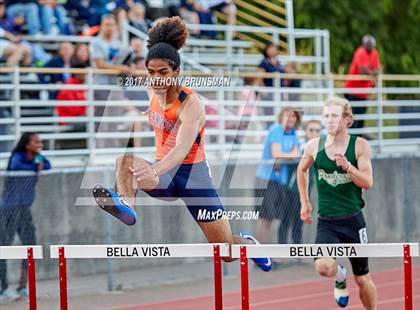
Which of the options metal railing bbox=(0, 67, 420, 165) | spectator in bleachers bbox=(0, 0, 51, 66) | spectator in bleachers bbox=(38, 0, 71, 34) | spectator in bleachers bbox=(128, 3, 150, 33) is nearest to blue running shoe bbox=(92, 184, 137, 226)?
metal railing bbox=(0, 67, 420, 165)

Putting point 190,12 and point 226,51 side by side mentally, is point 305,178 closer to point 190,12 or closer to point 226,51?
point 226,51

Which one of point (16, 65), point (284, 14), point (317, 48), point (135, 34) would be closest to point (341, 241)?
point (16, 65)

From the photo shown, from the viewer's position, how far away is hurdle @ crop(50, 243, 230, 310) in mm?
8422

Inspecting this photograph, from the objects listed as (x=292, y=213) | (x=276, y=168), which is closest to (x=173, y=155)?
(x=276, y=168)

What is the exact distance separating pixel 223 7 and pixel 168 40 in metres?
12.5

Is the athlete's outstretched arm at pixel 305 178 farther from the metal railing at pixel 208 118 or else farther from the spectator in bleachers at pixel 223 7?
the spectator in bleachers at pixel 223 7

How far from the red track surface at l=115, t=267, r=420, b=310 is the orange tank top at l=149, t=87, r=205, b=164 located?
13.0ft

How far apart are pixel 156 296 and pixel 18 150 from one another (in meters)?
2.28

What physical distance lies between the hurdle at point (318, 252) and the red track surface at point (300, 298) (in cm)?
397

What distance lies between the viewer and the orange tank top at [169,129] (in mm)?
8969

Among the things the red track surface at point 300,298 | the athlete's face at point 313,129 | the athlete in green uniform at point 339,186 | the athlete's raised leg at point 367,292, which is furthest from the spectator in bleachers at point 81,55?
the athlete's raised leg at point 367,292

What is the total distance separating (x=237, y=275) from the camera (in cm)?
1554

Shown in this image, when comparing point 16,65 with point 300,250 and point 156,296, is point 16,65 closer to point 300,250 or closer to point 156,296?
point 156,296

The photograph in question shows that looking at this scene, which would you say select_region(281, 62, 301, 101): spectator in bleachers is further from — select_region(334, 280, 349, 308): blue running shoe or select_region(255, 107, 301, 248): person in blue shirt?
select_region(334, 280, 349, 308): blue running shoe
